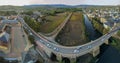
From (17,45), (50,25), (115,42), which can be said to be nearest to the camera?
(17,45)

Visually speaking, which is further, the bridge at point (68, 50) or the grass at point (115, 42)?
the grass at point (115, 42)

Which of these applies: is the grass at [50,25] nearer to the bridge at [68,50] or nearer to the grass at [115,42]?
the grass at [115,42]

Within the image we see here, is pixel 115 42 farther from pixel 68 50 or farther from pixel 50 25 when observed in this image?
pixel 50 25

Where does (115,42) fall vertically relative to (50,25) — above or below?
above

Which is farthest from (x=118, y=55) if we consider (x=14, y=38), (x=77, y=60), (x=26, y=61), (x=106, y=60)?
(x=14, y=38)

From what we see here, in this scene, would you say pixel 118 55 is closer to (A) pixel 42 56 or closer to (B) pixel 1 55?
(A) pixel 42 56

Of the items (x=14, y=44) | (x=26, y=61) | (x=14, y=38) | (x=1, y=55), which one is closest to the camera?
(x=26, y=61)

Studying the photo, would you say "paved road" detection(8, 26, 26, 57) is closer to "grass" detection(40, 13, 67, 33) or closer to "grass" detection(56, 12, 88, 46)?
"grass" detection(56, 12, 88, 46)

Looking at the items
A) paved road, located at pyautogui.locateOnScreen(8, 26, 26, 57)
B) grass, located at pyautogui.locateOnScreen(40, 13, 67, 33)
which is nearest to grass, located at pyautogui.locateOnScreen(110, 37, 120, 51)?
paved road, located at pyautogui.locateOnScreen(8, 26, 26, 57)

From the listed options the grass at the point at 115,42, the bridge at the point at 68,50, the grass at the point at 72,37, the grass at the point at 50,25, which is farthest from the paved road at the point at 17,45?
the grass at the point at 50,25

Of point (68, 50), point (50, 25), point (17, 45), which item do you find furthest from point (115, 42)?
point (50, 25)

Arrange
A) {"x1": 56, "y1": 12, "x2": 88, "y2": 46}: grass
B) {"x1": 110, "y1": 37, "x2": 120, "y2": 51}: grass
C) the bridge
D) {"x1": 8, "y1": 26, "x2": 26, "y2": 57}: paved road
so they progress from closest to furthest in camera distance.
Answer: {"x1": 8, "y1": 26, "x2": 26, "y2": 57}: paved road
the bridge
{"x1": 110, "y1": 37, "x2": 120, "y2": 51}: grass
{"x1": 56, "y1": 12, "x2": 88, "y2": 46}: grass
